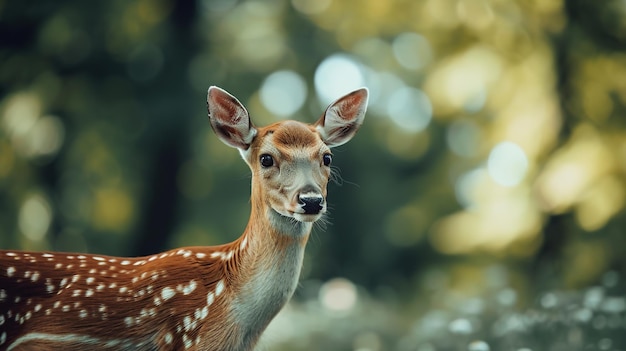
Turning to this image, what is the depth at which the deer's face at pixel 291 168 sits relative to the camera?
103 inches

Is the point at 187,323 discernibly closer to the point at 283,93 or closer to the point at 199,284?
the point at 199,284

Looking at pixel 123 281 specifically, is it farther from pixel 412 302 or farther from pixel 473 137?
pixel 473 137

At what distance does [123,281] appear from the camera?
286cm

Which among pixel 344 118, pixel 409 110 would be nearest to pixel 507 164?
pixel 409 110

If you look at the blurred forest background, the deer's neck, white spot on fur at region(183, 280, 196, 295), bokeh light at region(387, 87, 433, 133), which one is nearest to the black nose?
the deer's neck

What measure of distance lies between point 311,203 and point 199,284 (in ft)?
1.90

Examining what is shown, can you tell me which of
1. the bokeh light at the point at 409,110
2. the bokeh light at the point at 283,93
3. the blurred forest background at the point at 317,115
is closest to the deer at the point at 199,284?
the blurred forest background at the point at 317,115

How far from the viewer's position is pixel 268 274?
2818mm

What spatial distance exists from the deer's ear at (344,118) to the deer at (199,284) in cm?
4

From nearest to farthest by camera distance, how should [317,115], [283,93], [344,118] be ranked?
[344,118], [317,115], [283,93]

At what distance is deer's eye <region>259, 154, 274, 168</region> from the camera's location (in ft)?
9.18

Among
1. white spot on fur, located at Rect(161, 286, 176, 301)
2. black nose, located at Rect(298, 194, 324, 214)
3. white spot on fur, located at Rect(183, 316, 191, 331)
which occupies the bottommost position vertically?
white spot on fur, located at Rect(183, 316, 191, 331)

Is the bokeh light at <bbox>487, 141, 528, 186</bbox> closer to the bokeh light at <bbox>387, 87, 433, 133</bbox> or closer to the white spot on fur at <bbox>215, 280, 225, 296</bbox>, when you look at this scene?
the bokeh light at <bbox>387, 87, 433, 133</bbox>

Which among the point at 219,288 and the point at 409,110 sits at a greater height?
the point at 409,110
